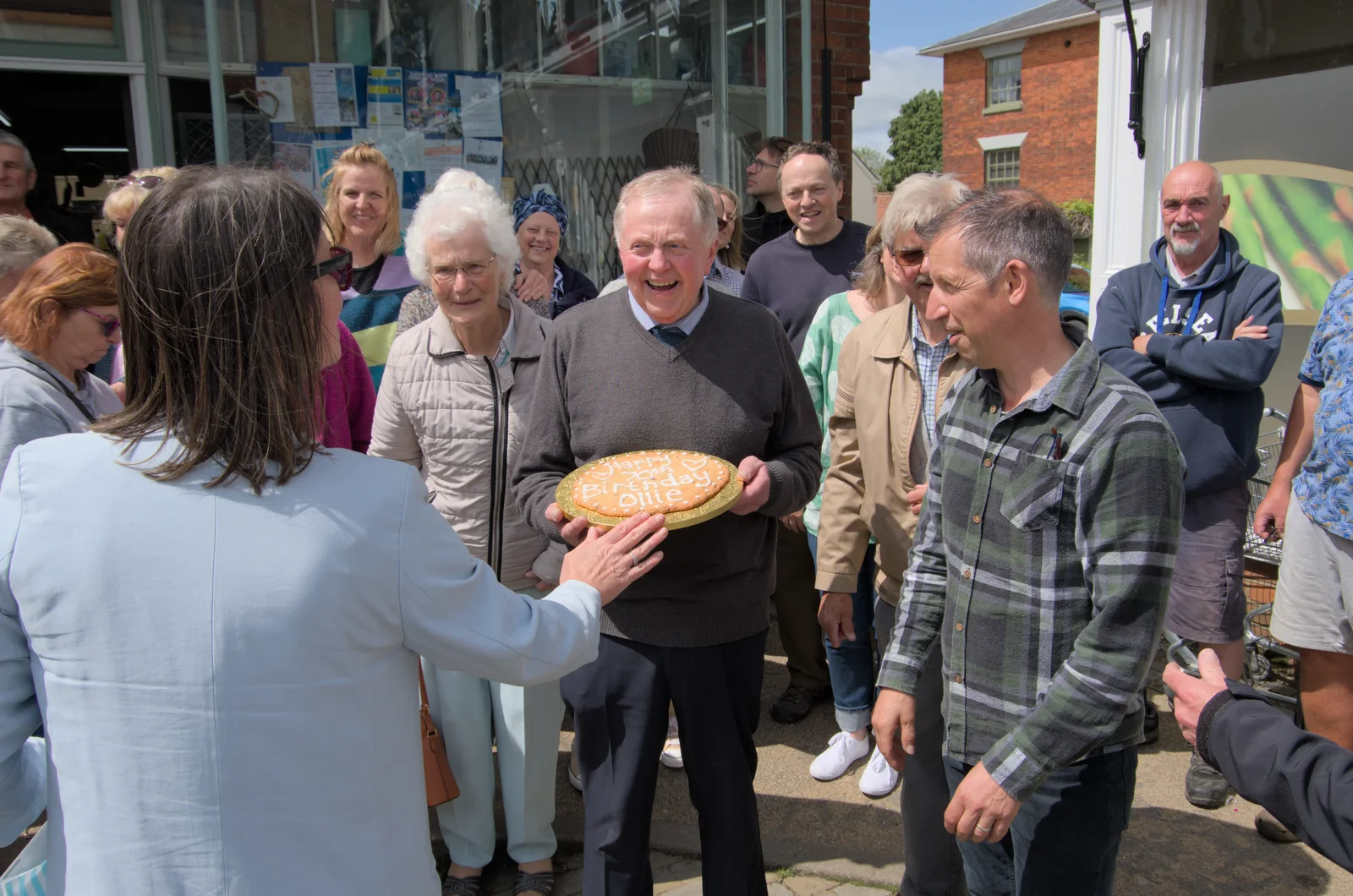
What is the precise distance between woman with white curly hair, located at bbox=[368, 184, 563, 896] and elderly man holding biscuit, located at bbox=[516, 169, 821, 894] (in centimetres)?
42

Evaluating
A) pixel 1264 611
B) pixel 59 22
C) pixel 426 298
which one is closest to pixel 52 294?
pixel 426 298

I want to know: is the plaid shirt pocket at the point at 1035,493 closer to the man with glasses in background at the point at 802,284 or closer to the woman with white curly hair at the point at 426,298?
the woman with white curly hair at the point at 426,298

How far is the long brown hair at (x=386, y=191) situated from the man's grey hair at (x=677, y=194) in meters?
1.70

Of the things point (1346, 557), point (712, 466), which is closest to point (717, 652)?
point (712, 466)

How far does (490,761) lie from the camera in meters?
3.16

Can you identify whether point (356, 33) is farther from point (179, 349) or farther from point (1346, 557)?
point (1346, 557)

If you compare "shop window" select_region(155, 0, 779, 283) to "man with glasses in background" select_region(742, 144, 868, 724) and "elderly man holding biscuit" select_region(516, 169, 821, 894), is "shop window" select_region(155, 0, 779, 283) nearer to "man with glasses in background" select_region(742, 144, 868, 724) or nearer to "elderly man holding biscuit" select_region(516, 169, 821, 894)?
"man with glasses in background" select_region(742, 144, 868, 724)

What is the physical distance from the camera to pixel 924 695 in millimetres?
2748

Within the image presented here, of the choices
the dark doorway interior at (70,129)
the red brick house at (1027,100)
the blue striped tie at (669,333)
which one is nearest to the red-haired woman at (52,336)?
the blue striped tie at (669,333)

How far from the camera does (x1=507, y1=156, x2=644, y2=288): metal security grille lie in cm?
634

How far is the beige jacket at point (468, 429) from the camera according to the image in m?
3.02

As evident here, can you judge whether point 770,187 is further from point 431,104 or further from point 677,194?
point 677,194

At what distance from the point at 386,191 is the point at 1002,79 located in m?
38.2

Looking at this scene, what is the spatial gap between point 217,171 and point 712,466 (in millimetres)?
1291
